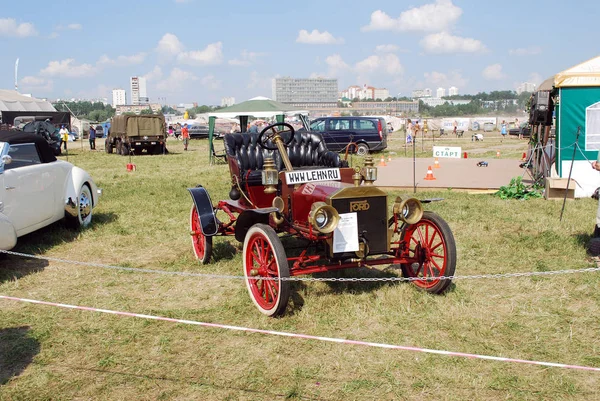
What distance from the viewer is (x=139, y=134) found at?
24.3 meters

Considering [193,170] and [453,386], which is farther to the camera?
[193,170]

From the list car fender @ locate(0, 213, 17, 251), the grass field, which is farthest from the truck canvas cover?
car fender @ locate(0, 213, 17, 251)

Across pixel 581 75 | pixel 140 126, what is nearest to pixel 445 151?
pixel 581 75

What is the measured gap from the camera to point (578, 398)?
10.7ft

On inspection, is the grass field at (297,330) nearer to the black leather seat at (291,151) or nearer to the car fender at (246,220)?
the car fender at (246,220)

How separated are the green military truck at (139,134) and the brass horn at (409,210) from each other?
20631 mm

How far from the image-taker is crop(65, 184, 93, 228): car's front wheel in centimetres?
775

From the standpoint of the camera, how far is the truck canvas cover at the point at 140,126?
24.2 metres

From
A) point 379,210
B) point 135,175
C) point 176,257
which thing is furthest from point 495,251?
point 135,175

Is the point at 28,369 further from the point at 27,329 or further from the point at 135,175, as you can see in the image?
the point at 135,175

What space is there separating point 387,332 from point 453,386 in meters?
0.90

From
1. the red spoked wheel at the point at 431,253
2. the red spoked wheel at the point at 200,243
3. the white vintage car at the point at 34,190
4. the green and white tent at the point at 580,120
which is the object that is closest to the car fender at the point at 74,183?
the white vintage car at the point at 34,190

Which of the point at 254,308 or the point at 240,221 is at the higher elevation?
the point at 240,221

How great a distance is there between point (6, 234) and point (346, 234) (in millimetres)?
3425
